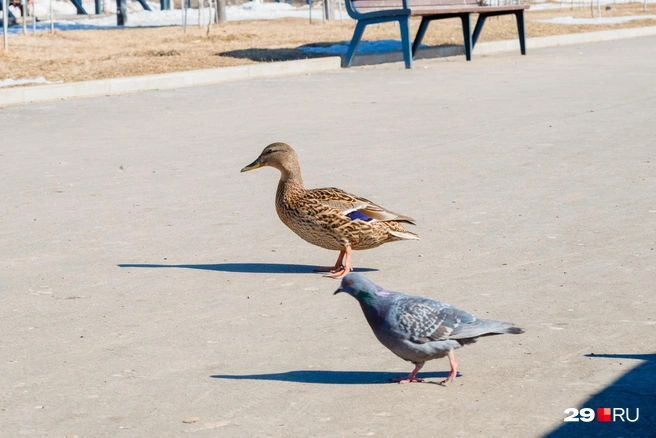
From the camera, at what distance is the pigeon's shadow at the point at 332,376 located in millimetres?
4695

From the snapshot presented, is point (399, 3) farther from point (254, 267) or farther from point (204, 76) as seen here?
point (254, 267)

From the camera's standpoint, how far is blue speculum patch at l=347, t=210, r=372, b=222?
258 inches

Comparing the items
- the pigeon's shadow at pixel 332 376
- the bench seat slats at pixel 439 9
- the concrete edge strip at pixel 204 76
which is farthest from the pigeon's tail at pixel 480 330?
the bench seat slats at pixel 439 9

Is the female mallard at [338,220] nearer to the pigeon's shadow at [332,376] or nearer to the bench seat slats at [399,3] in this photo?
the pigeon's shadow at [332,376]

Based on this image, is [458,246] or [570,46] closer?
[458,246]

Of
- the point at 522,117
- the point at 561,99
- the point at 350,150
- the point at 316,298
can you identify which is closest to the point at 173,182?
the point at 350,150

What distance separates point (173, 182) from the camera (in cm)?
973

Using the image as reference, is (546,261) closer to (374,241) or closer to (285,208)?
(374,241)

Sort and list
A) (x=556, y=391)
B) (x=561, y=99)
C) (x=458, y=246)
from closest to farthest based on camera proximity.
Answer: (x=556, y=391) → (x=458, y=246) → (x=561, y=99)

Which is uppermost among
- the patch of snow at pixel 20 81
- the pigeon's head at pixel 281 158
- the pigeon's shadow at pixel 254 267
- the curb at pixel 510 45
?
the pigeon's head at pixel 281 158

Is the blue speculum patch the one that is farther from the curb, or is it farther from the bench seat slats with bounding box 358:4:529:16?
the curb

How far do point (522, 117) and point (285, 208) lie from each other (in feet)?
23.8

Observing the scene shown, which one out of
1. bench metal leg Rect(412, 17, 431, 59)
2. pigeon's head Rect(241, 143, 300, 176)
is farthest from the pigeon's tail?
bench metal leg Rect(412, 17, 431, 59)

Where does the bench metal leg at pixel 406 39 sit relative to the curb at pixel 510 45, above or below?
above
